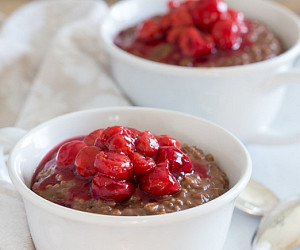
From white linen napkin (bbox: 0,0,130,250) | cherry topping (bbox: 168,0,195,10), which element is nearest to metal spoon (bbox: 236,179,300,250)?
white linen napkin (bbox: 0,0,130,250)

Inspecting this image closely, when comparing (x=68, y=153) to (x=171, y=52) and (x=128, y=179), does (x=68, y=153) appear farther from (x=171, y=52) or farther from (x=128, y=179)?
(x=171, y=52)

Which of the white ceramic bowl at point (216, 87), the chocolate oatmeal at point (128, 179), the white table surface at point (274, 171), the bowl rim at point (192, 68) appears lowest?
the white table surface at point (274, 171)

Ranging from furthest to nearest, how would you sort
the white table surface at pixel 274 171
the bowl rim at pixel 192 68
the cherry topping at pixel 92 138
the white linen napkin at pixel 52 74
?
the white linen napkin at pixel 52 74, the bowl rim at pixel 192 68, the white table surface at pixel 274 171, the cherry topping at pixel 92 138

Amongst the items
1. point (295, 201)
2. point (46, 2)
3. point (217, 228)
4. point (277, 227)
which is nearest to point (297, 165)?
point (295, 201)

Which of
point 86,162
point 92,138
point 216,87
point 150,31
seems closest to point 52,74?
point 150,31

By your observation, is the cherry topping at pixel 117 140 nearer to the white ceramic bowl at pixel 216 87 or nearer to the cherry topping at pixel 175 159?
the cherry topping at pixel 175 159

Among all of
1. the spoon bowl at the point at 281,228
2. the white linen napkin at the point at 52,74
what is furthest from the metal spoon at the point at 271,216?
the white linen napkin at the point at 52,74

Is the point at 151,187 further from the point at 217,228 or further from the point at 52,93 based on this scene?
the point at 52,93
